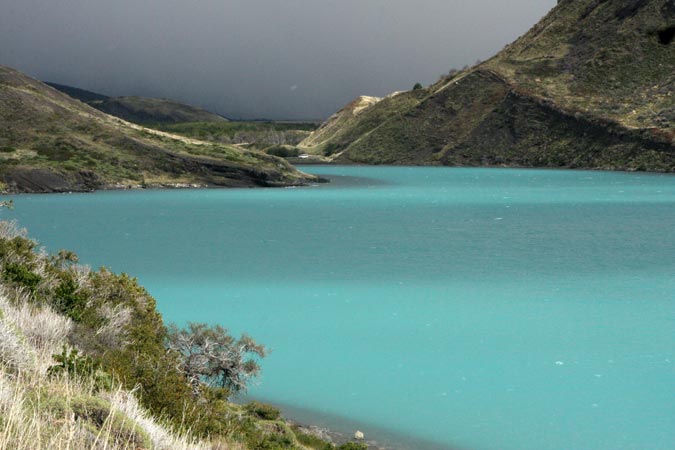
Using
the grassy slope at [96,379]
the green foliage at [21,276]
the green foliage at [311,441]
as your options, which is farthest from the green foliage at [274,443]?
the green foliage at [21,276]

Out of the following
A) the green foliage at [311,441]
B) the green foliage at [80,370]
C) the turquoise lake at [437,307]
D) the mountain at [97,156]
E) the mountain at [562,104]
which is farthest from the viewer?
the mountain at [562,104]

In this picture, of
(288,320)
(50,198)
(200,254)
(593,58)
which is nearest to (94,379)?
(288,320)

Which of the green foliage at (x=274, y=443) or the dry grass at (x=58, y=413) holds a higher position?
the dry grass at (x=58, y=413)

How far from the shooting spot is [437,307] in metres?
23.1

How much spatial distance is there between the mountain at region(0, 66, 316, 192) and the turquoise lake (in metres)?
23.5

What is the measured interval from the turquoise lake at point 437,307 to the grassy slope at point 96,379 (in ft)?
11.0

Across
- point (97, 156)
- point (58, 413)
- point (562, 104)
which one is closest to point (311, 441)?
point (58, 413)

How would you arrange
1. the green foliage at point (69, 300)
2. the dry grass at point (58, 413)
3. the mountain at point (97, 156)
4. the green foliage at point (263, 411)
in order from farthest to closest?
1. the mountain at point (97, 156)
2. the green foliage at point (263, 411)
3. the green foliage at point (69, 300)
4. the dry grass at point (58, 413)

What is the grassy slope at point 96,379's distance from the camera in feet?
18.3

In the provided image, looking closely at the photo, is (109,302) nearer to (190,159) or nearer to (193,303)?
(193,303)

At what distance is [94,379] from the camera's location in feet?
24.4

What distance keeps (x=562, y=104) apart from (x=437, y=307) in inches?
4599

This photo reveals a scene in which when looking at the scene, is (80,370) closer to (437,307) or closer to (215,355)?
(215,355)

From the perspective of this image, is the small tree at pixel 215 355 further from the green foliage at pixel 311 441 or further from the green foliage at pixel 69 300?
Answer: the green foliage at pixel 69 300
